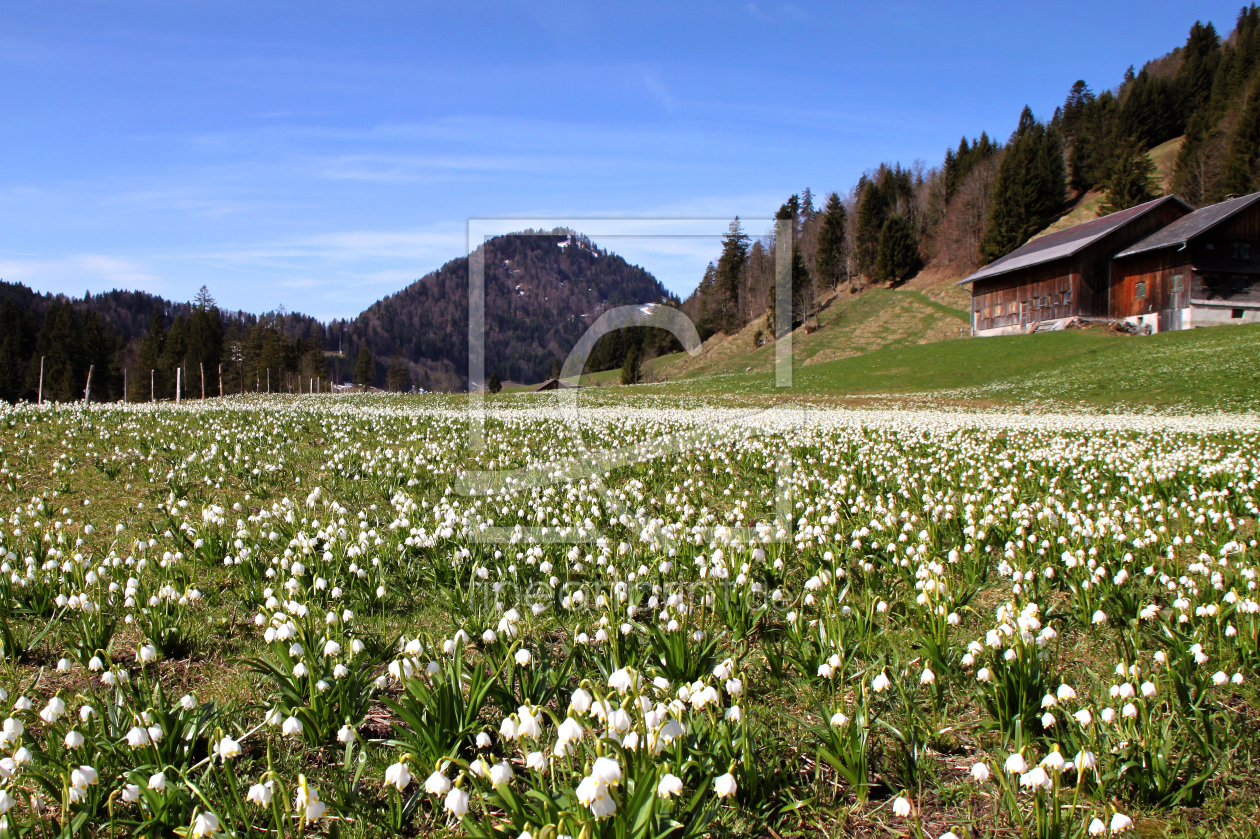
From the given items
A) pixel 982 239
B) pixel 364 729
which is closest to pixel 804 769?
pixel 364 729

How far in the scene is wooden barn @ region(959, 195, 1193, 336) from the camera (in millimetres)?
55750

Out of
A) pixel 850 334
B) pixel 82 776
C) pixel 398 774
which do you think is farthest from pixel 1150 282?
pixel 82 776

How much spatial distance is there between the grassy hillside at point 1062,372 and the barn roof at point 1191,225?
296 inches

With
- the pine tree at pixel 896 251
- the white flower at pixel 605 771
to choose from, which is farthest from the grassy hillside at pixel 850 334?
the white flower at pixel 605 771

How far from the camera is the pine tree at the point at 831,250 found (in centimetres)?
10169

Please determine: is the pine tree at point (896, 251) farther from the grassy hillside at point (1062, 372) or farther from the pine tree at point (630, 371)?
the pine tree at point (630, 371)

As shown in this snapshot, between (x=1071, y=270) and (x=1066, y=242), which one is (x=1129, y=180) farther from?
(x=1071, y=270)

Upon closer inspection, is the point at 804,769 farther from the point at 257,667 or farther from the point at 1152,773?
the point at 257,667

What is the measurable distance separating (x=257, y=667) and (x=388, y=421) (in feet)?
52.6

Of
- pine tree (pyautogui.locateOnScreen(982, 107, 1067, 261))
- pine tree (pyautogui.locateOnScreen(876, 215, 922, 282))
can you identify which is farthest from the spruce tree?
pine tree (pyautogui.locateOnScreen(982, 107, 1067, 261))

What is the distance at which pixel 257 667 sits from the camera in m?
4.27

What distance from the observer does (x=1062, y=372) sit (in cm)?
3812

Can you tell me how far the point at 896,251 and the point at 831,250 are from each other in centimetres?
1134

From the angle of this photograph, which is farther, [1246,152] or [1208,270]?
[1246,152]
